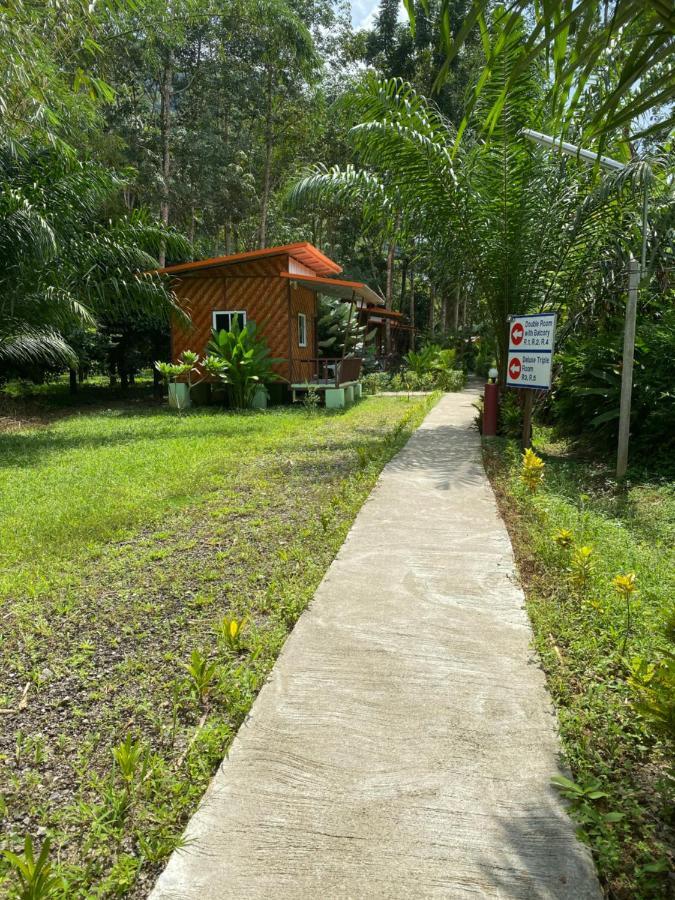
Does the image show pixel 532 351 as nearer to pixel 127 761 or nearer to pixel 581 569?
pixel 581 569

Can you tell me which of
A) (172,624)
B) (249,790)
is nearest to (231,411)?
(172,624)

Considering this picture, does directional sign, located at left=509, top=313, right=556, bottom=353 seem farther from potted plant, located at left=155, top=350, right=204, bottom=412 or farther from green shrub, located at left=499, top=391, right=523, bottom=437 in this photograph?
potted plant, located at left=155, top=350, right=204, bottom=412

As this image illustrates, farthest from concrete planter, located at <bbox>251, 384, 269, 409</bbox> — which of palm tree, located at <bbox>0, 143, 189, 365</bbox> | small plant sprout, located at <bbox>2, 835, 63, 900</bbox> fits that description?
small plant sprout, located at <bbox>2, 835, 63, 900</bbox>

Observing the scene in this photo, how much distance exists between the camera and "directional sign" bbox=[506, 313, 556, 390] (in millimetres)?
7129

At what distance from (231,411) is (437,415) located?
15.6 ft

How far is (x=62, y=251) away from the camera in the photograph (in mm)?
9969

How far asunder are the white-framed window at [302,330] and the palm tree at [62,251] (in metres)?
4.43

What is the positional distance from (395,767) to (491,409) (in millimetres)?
8161

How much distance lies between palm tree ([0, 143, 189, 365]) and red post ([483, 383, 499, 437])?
634cm

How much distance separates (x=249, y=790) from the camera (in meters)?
2.20

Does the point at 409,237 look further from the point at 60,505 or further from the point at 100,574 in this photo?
the point at 100,574

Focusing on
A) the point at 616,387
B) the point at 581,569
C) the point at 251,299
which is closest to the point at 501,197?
the point at 616,387

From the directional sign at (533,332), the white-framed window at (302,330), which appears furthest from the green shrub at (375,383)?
the directional sign at (533,332)

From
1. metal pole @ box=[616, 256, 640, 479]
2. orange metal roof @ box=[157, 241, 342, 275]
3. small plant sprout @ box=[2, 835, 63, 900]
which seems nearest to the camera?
small plant sprout @ box=[2, 835, 63, 900]
